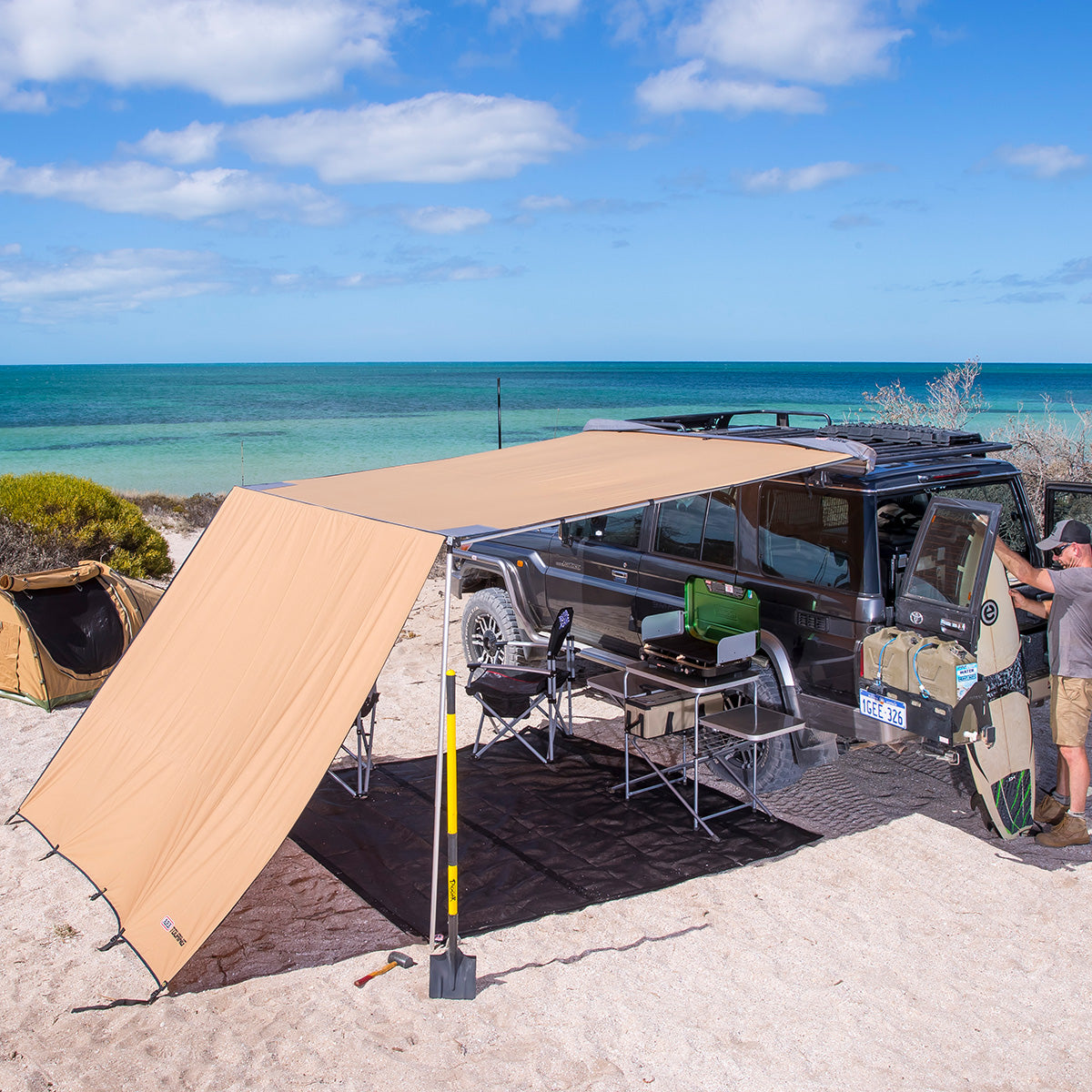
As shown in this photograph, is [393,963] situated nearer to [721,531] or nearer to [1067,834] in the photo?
[721,531]

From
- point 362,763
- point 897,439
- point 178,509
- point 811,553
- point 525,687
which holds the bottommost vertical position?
point 362,763

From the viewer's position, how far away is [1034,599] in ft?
17.8

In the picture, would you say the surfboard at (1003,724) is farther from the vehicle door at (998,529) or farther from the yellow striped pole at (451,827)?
the yellow striped pole at (451,827)

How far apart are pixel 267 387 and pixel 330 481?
80.5 metres

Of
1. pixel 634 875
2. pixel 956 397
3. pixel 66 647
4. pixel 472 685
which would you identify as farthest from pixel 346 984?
pixel 956 397

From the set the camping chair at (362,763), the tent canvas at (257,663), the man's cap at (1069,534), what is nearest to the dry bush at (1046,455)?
the man's cap at (1069,534)

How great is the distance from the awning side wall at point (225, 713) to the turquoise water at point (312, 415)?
11.8 metres

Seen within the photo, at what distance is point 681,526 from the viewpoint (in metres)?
6.14

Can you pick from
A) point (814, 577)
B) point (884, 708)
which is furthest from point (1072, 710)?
point (814, 577)

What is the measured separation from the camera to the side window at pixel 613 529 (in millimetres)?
6527

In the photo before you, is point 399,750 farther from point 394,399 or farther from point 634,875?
point 394,399

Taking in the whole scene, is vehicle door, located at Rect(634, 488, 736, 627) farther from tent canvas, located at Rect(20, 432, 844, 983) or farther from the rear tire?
the rear tire

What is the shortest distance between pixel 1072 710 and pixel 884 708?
45.1 inches

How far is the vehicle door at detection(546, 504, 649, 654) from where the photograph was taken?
6.55m
